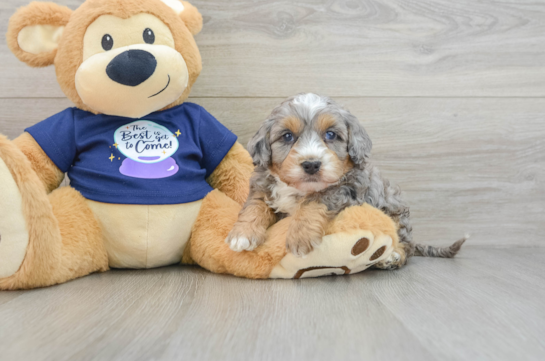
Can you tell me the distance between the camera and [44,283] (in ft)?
5.09

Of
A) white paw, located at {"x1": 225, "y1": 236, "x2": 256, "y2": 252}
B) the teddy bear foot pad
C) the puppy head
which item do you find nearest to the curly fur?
the puppy head

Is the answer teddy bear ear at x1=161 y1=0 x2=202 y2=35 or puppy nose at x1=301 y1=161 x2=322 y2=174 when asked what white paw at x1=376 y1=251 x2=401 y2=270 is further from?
teddy bear ear at x1=161 y1=0 x2=202 y2=35

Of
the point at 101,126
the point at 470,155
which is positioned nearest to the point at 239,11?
the point at 101,126

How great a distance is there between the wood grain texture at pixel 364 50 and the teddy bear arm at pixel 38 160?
2.09ft

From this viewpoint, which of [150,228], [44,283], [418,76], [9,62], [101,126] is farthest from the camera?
[418,76]

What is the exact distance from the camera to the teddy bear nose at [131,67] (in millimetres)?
1651

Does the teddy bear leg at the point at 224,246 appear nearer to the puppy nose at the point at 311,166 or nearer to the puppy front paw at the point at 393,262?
the puppy nose at the point at 311,166

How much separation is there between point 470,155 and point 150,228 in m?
1.84

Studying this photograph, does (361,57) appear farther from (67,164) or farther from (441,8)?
(67,164)

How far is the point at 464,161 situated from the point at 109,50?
198cm

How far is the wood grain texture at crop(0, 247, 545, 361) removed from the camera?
40.9 inches

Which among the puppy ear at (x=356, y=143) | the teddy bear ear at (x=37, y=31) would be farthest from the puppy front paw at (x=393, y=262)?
the teddy bear ear at (x=37, y=31)

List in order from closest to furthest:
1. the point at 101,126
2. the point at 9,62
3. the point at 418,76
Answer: the point at 101,126, the point at 9,62, the point at 418,76

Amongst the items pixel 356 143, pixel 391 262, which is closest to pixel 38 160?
pixel 356 143
